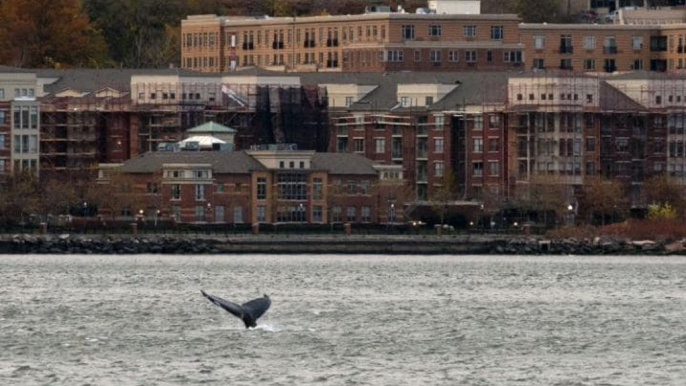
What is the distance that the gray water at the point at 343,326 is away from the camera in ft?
256

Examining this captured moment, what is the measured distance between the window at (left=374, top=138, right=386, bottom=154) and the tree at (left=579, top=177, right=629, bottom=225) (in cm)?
1342

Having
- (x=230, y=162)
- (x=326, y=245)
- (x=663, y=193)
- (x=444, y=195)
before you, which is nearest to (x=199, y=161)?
(x=230, y=162)

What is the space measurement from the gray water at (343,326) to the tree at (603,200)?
109 feet

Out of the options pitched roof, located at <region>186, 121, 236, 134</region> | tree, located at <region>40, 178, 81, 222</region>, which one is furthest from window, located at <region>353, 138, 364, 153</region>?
tree, located at <region>40, 178, 81, 222</region>

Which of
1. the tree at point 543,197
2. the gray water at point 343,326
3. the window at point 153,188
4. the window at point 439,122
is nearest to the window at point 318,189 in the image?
the window at point 153,188

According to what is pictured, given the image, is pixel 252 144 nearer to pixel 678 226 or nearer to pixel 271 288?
pixel 678 226

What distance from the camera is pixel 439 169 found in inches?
6934

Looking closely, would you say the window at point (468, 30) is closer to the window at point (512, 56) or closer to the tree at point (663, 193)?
the window at point (512, 56)

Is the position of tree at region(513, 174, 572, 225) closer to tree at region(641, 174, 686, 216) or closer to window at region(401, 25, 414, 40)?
tree at region(641, 174, 686, 216)

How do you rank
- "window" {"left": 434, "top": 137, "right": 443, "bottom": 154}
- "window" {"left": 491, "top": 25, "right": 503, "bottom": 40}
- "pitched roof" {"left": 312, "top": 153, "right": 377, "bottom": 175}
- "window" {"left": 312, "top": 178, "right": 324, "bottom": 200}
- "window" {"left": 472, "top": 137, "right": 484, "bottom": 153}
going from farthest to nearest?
"window" {"left": 491, "top": 25, "right": 503, "bottom": 40}, "window" {"left": 434, "top": 137, "right": 443, "bottom": 154}, "window" {"left": 472, "top": 137, "right": 484, "bottom": 153}, "pitched roof" {"left": 312, "top": 153, "right": 377, "bottom": 175}, "window" {"left": 312, "top": 178, "right": 324, "bottom": 200}

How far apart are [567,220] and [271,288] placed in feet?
184

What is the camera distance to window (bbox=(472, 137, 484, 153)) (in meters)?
175

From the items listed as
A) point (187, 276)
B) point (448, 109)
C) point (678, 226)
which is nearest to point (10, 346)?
Answer: point (187, 276)

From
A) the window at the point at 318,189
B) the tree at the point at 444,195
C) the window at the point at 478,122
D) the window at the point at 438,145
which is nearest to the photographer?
the tree at the point at 444,195
